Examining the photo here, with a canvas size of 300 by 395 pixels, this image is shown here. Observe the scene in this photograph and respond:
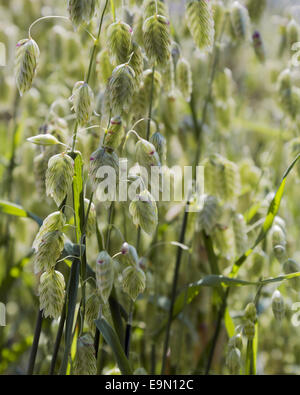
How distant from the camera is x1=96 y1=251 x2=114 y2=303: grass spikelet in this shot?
0.60 metres

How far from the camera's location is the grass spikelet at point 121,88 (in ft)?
2.00

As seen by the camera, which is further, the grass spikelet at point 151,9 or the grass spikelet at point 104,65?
the grass spikelet at point 104,65

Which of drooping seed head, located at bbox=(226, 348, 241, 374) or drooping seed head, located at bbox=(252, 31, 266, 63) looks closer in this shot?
drooping seed head, located at bbox=(226, 348, 241, 374)

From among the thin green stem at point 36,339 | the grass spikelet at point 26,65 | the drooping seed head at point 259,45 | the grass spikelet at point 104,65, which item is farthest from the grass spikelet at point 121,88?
the drooping seed head at point 259,45

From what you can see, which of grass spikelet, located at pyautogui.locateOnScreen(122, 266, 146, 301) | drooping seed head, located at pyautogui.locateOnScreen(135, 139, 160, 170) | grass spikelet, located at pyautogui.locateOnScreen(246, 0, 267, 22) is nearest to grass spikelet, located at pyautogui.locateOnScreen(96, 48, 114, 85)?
drooping seed head, located at pyautogui.locateOnScreen(135, 139, 160, 170)

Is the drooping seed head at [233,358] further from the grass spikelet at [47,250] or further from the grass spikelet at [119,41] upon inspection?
Answer: the grass spikelet at [119,41]

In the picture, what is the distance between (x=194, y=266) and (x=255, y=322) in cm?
50

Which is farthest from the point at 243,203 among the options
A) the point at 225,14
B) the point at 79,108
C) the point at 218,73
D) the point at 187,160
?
the point at 79,108

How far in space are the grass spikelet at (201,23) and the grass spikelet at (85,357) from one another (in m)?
0.45

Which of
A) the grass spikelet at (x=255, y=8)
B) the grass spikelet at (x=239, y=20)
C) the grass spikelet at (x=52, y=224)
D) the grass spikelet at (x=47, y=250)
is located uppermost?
the grass spikelet at (x=255, y=8)

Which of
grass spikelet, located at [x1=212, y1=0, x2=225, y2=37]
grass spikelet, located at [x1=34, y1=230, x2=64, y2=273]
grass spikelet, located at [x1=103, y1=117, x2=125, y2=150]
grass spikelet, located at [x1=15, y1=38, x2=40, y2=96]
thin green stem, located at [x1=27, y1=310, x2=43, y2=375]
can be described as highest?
grass spikelet, located at [x1=212, y1=0, x2=225, y2=37]

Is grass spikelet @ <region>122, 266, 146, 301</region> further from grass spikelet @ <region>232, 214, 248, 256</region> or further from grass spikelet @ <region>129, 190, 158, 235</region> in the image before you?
grass spikelet @ <region>232, 214, 248, 256</region>

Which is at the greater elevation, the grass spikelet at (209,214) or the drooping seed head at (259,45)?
the drooping seed head at (259,45)

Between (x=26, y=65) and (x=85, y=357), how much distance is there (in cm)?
39
